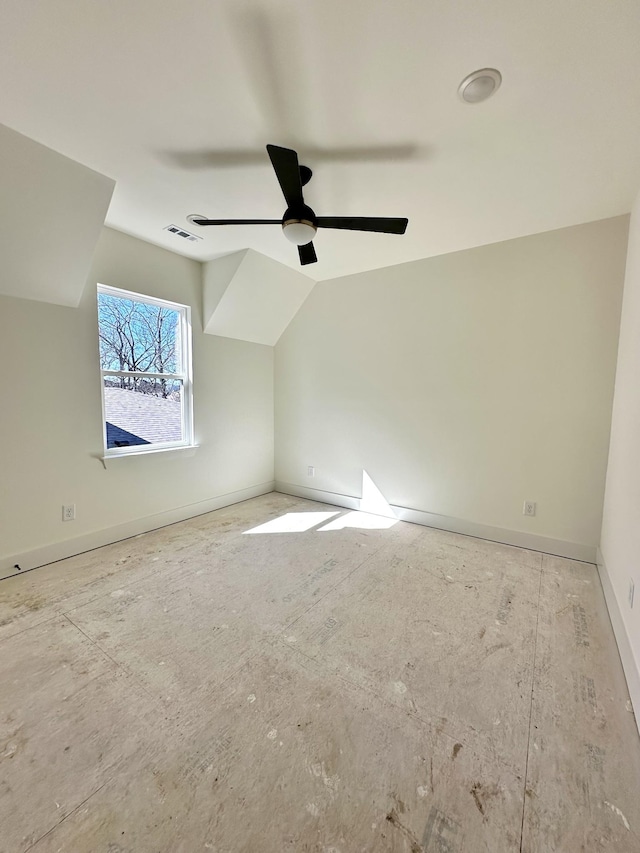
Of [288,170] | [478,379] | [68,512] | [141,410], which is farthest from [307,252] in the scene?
[68,512]

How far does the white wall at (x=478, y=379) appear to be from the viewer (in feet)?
8.57

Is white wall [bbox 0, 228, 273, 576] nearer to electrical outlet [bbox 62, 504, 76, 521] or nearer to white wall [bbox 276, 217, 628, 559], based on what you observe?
electrical outlet [bbox 62, 504, 76, 521]

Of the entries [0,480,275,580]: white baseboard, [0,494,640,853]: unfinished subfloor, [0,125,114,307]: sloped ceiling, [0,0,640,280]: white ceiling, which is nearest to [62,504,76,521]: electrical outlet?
[0,480,275,580]: white baseboard

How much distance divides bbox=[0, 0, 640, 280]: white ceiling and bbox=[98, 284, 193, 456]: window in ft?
3.20

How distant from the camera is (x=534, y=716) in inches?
54.9

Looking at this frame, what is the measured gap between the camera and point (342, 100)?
1562mm

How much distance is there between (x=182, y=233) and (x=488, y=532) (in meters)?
3.79

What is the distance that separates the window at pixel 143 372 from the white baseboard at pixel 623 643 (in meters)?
3.63

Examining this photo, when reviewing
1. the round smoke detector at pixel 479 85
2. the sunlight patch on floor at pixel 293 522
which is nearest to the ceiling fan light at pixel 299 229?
the round smoke detector at pixel 479 85

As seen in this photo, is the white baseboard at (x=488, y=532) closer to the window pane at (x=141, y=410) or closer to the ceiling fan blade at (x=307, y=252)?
the window pane at (x=141, y=410)

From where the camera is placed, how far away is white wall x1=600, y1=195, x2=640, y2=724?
5.34 feet

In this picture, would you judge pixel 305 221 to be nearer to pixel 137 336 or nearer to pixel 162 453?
pixel 137 336

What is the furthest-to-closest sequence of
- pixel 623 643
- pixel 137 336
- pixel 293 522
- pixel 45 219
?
1. pixel 293 522
2. pixel 137 336
3. pixel 45 219
4. pixel 623 643

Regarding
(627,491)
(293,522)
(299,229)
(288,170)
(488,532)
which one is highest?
(288,170)
